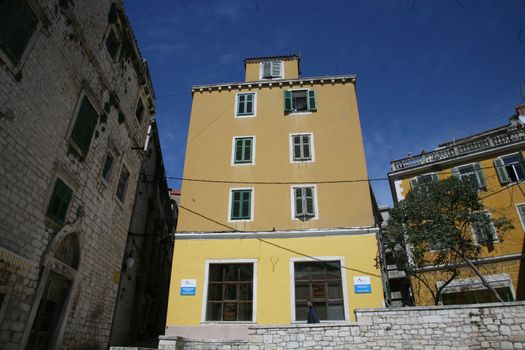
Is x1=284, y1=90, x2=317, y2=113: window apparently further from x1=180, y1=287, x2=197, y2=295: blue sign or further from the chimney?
the chimney

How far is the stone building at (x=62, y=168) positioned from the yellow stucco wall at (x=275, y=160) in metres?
3.67

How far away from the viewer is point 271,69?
2122 centimetres

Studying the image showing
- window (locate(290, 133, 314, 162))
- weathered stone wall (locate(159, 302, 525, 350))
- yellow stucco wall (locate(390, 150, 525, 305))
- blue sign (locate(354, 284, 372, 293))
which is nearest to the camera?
weathered stone wall (locate(159, 302, 525, 350))

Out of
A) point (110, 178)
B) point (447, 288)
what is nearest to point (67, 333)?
point (110, 178)

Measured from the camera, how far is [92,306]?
481 inches

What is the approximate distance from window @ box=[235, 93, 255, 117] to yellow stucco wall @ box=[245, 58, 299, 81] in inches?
78.6

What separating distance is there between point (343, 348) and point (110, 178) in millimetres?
10187

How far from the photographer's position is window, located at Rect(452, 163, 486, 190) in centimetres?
2131

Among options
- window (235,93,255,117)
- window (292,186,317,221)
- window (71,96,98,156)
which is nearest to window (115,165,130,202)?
window (71,96,98,156)

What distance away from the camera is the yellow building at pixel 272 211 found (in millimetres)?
14281

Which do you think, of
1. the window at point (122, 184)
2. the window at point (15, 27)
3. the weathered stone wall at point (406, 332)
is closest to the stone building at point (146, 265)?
the window at point (122, 184)

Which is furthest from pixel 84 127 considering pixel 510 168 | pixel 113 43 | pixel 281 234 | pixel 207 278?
pixel 510 168

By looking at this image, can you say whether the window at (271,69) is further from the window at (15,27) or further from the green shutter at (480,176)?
the window at (15,27)

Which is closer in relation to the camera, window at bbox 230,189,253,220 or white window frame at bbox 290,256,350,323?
white window frame at bbox 290,256,350,323
